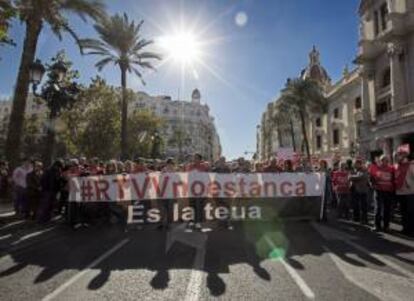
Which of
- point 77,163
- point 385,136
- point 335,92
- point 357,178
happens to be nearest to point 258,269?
point 357,178

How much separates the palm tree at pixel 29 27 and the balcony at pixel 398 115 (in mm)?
22581

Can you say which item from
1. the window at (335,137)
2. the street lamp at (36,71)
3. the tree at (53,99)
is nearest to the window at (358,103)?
the window at (335,137)

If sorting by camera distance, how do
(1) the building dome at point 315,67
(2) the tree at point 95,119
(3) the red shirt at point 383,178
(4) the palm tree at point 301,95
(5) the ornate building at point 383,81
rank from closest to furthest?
(3) the red shirt at point 383,178 → (5) the ornate building at point 383,81 → (2) the tree at point 95,119 → (4) the palm tree at point 301,95 → (1) the building dome at point 315,67

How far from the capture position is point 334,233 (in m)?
10.5

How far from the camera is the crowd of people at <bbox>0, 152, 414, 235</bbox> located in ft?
36.0

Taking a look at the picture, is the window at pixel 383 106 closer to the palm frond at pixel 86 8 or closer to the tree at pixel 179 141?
the palm frond at pixel 86 8

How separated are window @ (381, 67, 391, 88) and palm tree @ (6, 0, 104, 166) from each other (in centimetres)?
2687

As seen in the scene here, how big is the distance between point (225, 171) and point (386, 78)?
3121 centimetres

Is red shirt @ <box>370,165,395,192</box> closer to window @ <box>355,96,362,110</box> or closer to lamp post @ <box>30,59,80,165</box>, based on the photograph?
lamp post @ <box>30,59,80,165</box>

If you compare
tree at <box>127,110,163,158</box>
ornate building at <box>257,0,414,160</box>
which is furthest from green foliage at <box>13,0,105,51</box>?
tree at <box>127,110,163,158</box>

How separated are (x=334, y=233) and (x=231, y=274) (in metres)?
4.72

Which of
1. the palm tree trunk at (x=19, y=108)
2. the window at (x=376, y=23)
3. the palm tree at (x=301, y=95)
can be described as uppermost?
the window at (x=376, y=23)

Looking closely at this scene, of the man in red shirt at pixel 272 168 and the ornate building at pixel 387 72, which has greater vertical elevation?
the ornate building at pixel 387 72

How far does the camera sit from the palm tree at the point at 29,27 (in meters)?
17.2
